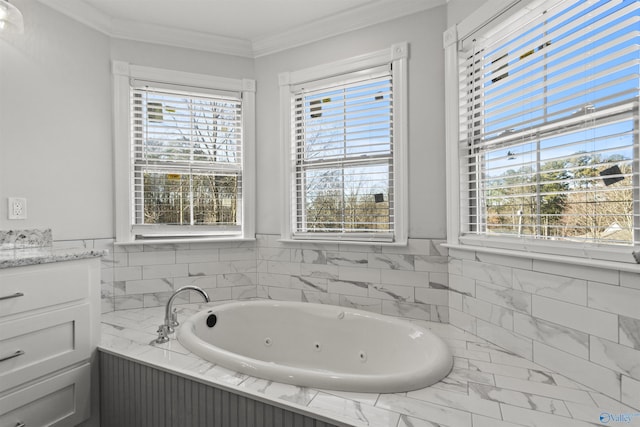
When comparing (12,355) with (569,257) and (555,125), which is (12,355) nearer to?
(569,257)

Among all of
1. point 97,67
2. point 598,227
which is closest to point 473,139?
point 598,227

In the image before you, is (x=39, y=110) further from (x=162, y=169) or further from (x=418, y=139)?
(x=418, y=139)

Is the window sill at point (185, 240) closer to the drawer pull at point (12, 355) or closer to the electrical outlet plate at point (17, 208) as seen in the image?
the electrical outlet plate at point (17, 208)

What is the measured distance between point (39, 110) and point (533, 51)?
277 centimetres

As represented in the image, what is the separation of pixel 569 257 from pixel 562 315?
0.25m

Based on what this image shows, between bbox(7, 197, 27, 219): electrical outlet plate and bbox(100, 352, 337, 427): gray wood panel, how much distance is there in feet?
3.27

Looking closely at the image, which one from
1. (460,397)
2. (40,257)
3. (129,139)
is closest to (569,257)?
(460,397)

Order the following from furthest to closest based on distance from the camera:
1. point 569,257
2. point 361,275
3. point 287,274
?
point 287,274, point 361,275, point 569,257

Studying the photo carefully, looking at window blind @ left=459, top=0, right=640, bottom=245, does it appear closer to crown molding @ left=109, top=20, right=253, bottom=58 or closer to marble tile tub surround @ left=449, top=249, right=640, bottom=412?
marble tile tub surround @ left=449, top=249, right=640, bottom=412

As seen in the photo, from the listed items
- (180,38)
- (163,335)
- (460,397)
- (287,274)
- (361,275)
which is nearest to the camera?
(460,397)

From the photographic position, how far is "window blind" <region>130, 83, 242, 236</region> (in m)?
2.59

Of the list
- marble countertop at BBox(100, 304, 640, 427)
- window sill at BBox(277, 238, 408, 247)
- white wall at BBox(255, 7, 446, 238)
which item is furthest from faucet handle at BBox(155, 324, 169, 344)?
white wall at BBox(255, 7, 446, 238)

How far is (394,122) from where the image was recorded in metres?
2.33

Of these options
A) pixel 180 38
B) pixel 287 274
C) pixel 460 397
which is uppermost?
pixel 180 38
